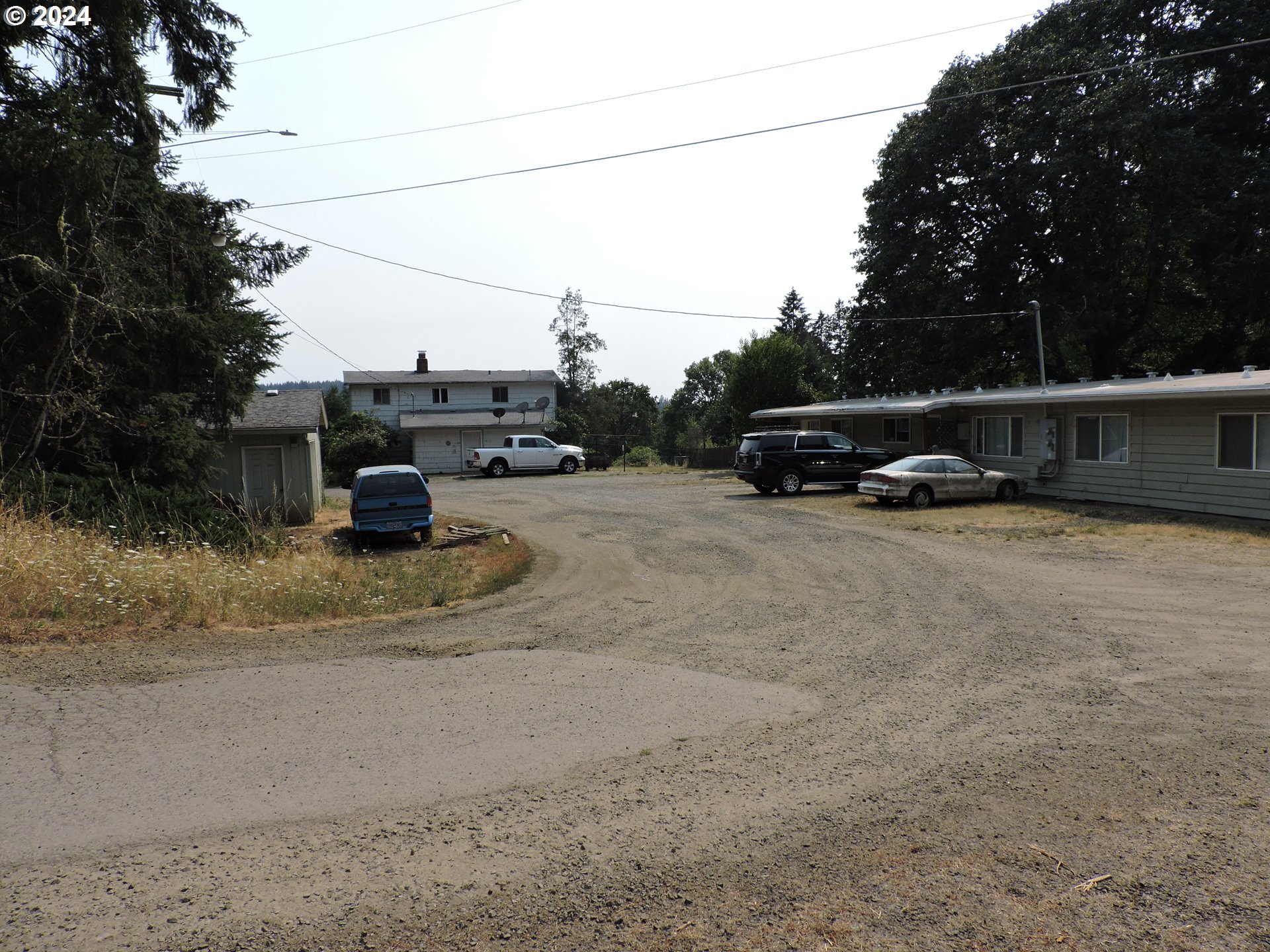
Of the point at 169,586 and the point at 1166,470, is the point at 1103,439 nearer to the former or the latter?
the point at 1166,470

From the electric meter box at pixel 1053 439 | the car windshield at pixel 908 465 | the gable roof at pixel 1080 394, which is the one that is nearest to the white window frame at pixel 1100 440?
the electric meter box at pixel 1053 439

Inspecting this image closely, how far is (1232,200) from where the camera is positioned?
1197 inches

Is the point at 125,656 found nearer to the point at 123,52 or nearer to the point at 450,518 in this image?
the point at 123,52

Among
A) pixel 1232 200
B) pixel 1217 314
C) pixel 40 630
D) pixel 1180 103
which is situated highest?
pixel 1180 103

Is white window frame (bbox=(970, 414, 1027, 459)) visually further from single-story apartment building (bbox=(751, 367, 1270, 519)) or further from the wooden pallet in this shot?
the wooden pallet

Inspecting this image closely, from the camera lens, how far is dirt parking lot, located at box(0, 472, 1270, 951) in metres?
3.30

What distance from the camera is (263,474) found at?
2128 cm

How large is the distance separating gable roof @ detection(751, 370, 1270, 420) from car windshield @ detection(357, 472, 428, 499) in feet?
52.0

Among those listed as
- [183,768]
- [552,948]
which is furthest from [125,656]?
[552,948]

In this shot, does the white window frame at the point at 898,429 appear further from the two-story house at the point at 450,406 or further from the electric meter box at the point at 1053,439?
the two-story house at the point at 450,406

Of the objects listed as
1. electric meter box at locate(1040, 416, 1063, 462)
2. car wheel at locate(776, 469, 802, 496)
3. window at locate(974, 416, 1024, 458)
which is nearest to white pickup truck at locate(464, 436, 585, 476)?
car wheel at locate(776, 469, 802, 496)

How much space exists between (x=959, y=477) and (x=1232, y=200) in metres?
19.6

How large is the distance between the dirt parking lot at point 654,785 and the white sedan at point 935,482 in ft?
39.2

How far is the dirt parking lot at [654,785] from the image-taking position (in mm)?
3297
